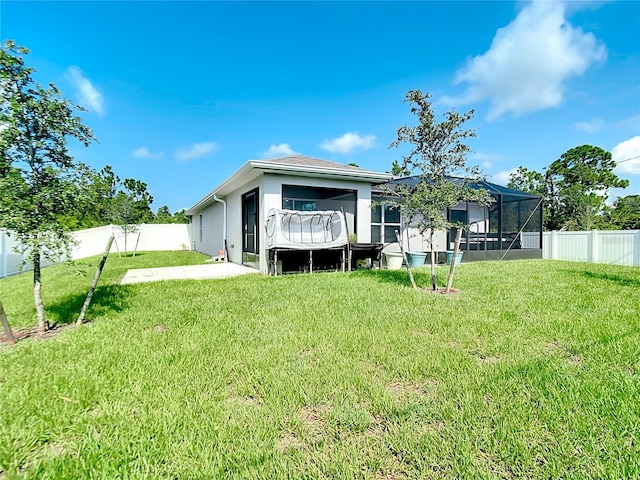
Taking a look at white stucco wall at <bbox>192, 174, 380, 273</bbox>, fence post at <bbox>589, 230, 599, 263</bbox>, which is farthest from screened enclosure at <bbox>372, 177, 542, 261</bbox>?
white stucco wall at <bbox>192, 174, 380, 273</bbox>

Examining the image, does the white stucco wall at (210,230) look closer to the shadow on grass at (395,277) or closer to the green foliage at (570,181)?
the shadow on grass at (395,277)

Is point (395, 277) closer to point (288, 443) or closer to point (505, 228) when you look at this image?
point (288, 443)

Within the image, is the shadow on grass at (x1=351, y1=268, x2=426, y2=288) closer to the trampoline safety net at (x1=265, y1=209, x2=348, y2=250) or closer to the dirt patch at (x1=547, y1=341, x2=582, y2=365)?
the trampoline safety net at (x1=265, y1=209, x2=348, y2=250)

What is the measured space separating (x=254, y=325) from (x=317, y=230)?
5146 mm

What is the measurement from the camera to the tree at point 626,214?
17.8m

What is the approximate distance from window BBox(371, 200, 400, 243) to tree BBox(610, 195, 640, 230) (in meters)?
17.1

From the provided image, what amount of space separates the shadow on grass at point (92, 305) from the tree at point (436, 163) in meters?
5.60

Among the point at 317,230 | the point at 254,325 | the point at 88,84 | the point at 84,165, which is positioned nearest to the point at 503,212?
the point at 317,230

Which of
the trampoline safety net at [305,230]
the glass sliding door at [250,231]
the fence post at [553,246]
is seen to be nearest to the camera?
the trampoline safety net at [305,230]

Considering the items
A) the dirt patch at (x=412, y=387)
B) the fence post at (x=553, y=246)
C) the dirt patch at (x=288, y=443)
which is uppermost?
the fence post at (x=553, y=246)

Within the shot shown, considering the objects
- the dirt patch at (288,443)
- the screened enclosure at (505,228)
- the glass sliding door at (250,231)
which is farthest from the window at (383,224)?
the dirt patch at (288,443)

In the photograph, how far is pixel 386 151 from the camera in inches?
255

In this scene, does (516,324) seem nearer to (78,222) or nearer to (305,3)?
(78,222)

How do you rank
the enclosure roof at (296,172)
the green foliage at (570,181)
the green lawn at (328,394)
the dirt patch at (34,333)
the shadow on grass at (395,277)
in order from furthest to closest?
the green foliage at (570,181)
the enclosure roof at (296,172)
the shadow on grass at (395,277)
the dirt patch at (34,333)
the green lawn at (328,394)
